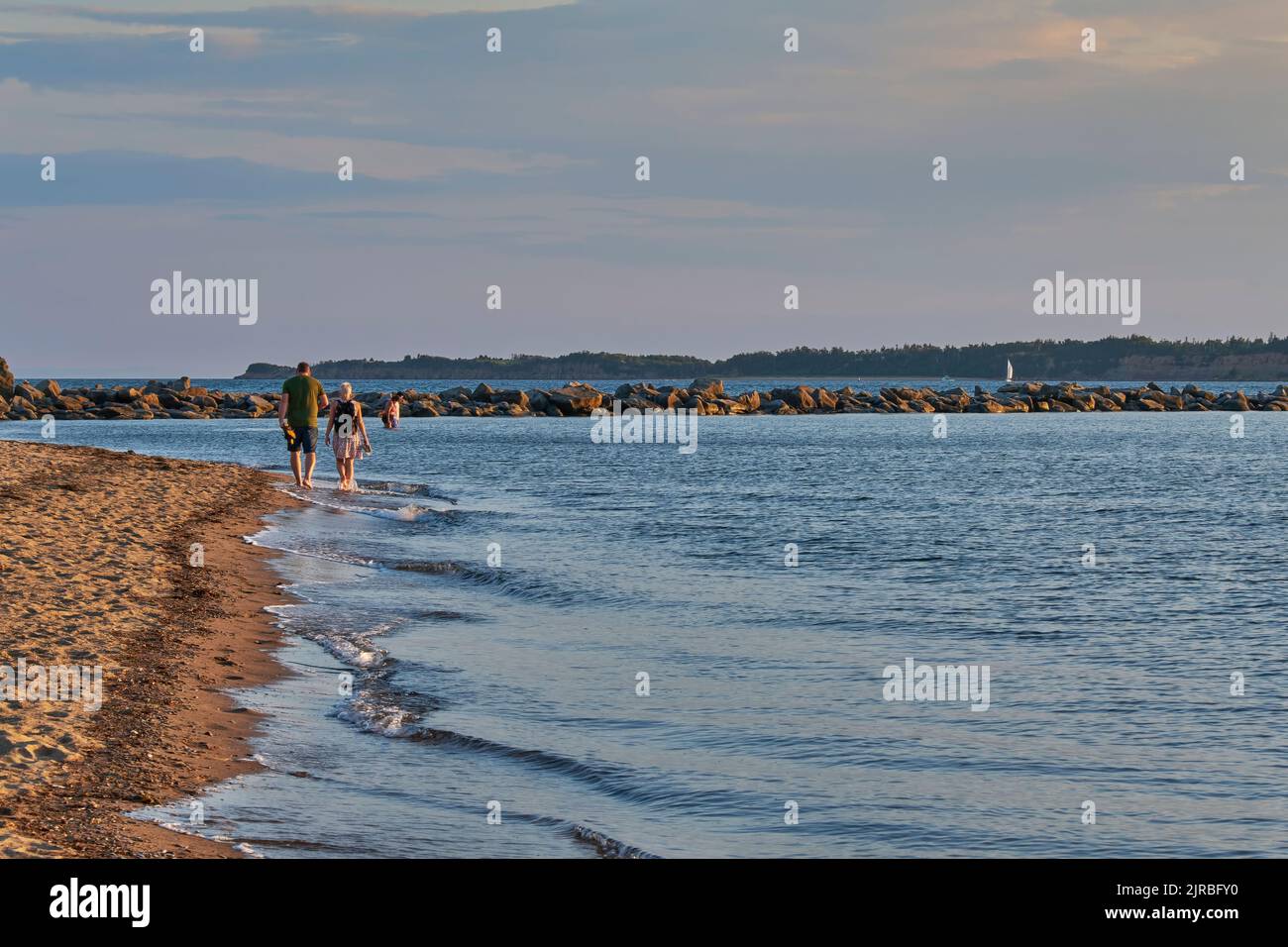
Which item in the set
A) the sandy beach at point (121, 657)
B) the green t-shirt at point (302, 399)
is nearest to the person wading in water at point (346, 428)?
the green t-shirt at point (302, 399)

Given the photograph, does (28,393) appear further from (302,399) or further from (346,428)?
(302,399)

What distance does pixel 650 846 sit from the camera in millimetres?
7383

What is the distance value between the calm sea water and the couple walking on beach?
1188 mm

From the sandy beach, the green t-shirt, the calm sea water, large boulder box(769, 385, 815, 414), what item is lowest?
the calm sea water

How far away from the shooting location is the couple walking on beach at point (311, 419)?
23.6m

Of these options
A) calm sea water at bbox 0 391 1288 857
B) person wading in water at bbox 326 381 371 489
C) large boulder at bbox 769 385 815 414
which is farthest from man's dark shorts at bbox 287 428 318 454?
large boulder at bbox 769 385 815 414

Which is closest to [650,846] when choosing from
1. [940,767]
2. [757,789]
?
[757,789]

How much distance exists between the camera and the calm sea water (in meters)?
7.79

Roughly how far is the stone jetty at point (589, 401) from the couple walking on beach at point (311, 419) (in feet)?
191

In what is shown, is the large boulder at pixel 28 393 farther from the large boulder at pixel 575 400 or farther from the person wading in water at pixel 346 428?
the person wading in water at pixel 346 428

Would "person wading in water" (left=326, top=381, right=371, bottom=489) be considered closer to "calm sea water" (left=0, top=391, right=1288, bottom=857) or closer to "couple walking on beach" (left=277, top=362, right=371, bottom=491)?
"couple walking on beach" (left=277, top=362, right=371, bottom=491)
